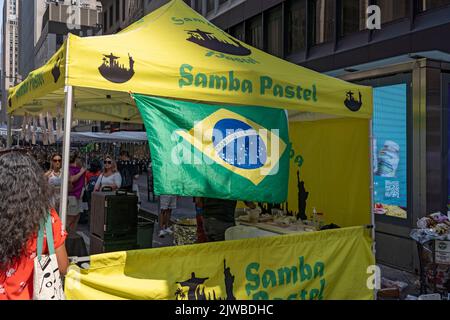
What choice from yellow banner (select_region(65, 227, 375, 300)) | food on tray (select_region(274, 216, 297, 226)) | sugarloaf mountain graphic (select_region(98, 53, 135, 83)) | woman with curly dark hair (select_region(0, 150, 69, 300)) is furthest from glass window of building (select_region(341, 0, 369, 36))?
woman with curly dark hair (select_region(0, 150, 69, 300))

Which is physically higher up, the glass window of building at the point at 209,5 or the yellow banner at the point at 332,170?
the glass window of building at the point at 209,5

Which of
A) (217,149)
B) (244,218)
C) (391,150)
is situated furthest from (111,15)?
(217,149)

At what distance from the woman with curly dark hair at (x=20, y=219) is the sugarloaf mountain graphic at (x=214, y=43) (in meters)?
2.76

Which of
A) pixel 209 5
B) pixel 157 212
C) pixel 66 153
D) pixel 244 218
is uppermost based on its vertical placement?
pixel 209 5

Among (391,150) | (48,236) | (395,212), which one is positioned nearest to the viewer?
(48,236)

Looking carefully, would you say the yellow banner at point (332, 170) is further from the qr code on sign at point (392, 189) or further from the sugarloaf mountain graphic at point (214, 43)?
the sugarloaf mountain graphic at point (214, 43)

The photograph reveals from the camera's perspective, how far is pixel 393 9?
30.2 feet

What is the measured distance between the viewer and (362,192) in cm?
643

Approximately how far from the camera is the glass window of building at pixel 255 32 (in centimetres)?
1438

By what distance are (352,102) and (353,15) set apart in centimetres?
574

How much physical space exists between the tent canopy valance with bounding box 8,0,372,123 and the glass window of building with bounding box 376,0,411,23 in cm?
420

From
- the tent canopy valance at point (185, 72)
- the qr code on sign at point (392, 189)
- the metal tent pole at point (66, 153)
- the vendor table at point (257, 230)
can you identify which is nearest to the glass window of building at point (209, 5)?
the qr code on sign at point (392, 189)

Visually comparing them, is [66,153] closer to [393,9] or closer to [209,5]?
[393,9]
